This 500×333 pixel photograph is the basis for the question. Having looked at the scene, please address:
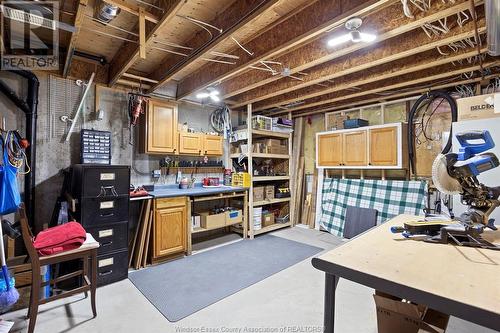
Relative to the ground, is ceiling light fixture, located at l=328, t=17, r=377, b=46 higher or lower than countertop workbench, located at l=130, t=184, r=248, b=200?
higher

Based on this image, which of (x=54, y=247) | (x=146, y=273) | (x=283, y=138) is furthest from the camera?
(x=283, y=138)

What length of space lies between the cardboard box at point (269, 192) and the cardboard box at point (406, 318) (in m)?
3.49

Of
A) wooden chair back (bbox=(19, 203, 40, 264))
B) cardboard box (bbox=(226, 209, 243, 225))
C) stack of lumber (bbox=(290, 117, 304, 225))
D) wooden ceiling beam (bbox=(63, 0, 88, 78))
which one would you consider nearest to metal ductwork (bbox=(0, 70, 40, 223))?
wooden ceiling beam (bbox=(63, 0, 88, 78))

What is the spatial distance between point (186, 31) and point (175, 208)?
220 cm

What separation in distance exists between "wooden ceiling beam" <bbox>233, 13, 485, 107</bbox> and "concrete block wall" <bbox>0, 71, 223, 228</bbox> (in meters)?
2.37

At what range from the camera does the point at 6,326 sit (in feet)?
6.07

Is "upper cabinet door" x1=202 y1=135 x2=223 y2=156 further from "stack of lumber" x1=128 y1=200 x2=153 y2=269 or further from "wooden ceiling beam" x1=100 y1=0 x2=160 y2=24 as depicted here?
"wooden ceiling beam" x1=100 y1=0 x2=160 y2=24

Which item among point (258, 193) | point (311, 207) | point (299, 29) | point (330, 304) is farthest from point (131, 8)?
point (311, 207)

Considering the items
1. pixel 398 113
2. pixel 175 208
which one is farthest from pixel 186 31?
pixel 398 113

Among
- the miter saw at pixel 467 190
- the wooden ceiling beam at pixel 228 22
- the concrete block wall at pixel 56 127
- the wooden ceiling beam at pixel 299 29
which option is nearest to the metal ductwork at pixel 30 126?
the concrete block wall at pixel 56 127

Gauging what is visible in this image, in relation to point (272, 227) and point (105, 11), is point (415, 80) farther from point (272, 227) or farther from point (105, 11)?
point (105, 11)

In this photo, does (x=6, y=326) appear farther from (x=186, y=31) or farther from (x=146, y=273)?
(x=186, y=31)

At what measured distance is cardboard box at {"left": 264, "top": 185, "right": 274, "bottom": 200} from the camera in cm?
487

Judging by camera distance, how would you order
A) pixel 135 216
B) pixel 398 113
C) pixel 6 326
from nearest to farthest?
pixel 6 326 → pixel 135 216 → pixel 398 113
